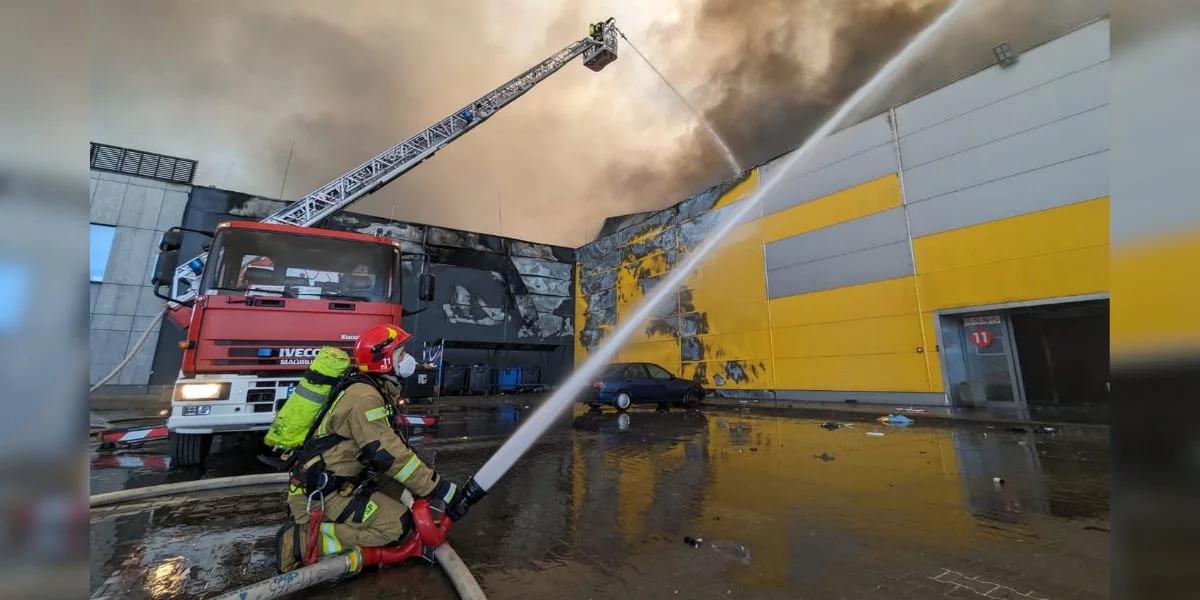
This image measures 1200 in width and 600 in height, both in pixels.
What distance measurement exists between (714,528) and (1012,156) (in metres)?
12.8

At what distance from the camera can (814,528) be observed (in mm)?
3672

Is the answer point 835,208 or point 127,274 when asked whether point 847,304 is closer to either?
point 835,208

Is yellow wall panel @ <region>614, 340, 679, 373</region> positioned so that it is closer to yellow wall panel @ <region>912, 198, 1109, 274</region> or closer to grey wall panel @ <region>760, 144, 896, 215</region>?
grey wall panel @ <region>760, 144, 896, 215</region>

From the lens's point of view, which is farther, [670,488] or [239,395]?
[239,395]

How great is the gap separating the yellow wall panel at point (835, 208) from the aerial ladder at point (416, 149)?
9.51 meters

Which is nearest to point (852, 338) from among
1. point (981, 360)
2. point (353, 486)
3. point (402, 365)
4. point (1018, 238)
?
point (981, 360)

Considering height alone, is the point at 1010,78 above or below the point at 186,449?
above

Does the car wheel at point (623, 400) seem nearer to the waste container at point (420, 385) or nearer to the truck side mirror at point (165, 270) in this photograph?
the waste container at point (420, 385)

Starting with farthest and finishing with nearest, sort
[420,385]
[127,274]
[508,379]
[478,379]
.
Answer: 1. [508,379]
2. [478,379]
3. [420,385]
4. [127,274]

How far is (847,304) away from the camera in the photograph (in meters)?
14.1

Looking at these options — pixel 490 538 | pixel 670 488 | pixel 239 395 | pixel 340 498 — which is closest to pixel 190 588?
pixel 340 498

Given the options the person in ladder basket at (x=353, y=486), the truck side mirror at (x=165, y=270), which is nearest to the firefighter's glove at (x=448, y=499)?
the person in ladder basket at (x=353, y=486)

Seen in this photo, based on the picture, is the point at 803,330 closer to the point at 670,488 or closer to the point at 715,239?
the point at 715,239

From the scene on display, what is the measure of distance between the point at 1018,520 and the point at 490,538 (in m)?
4.14
